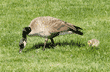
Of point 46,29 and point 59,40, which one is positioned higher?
point 46,29

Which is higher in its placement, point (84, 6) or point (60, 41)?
point (84, 6)

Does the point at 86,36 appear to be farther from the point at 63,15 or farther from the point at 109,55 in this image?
the point at 63,15

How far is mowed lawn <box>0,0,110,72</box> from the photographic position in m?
6.14

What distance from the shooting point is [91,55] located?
6.95 m

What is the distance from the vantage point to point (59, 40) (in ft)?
29.3

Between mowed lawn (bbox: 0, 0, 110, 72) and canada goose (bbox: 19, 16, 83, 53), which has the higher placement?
canada goose (bbox: 19, 16, 83, 53)

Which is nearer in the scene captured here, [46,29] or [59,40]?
[46,29]

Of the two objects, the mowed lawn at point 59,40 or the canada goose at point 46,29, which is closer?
the mowed lawn at point 59,40

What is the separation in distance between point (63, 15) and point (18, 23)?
148 inches

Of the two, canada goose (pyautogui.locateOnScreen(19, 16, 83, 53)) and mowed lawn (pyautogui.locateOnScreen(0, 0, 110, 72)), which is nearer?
mowed lawn (pyautogui.locateOnScreen(0, 0, 110, 72))

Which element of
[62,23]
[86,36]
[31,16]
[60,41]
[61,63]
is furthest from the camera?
[31,16]

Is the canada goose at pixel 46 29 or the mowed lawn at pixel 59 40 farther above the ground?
the canada goose at pixel 46 29

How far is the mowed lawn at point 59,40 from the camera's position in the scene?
6.14 meters

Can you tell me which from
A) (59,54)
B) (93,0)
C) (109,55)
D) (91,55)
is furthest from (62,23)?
(93,0)
